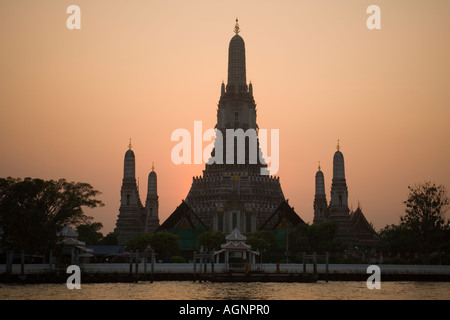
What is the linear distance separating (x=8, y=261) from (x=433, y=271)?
1576 inches

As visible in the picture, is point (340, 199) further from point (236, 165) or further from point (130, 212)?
point (130, 212)

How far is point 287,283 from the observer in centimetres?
7312

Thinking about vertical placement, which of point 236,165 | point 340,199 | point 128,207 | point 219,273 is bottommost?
point 219,273

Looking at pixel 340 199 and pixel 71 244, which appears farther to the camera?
pixel 340 199

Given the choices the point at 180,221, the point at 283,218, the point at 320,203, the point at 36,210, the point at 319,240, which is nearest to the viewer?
the point at 36,210

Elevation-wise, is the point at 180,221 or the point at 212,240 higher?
the point at 180,221

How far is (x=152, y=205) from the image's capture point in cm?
12712

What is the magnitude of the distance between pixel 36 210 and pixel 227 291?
75.7 feet

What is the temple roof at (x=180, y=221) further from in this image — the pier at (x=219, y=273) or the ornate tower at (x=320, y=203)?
the pier at (x=219, y=273)

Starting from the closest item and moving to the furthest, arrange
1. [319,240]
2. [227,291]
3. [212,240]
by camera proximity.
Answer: [227,291]
[212,240]
[319,240]

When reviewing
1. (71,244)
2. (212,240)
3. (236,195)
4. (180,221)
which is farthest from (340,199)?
(71,244)

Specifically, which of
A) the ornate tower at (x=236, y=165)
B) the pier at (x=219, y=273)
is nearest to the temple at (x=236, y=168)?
the ornate tower at (x=236, y=165)

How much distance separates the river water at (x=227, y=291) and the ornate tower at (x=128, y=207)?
157ft

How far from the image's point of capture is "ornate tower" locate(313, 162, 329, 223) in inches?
5118
